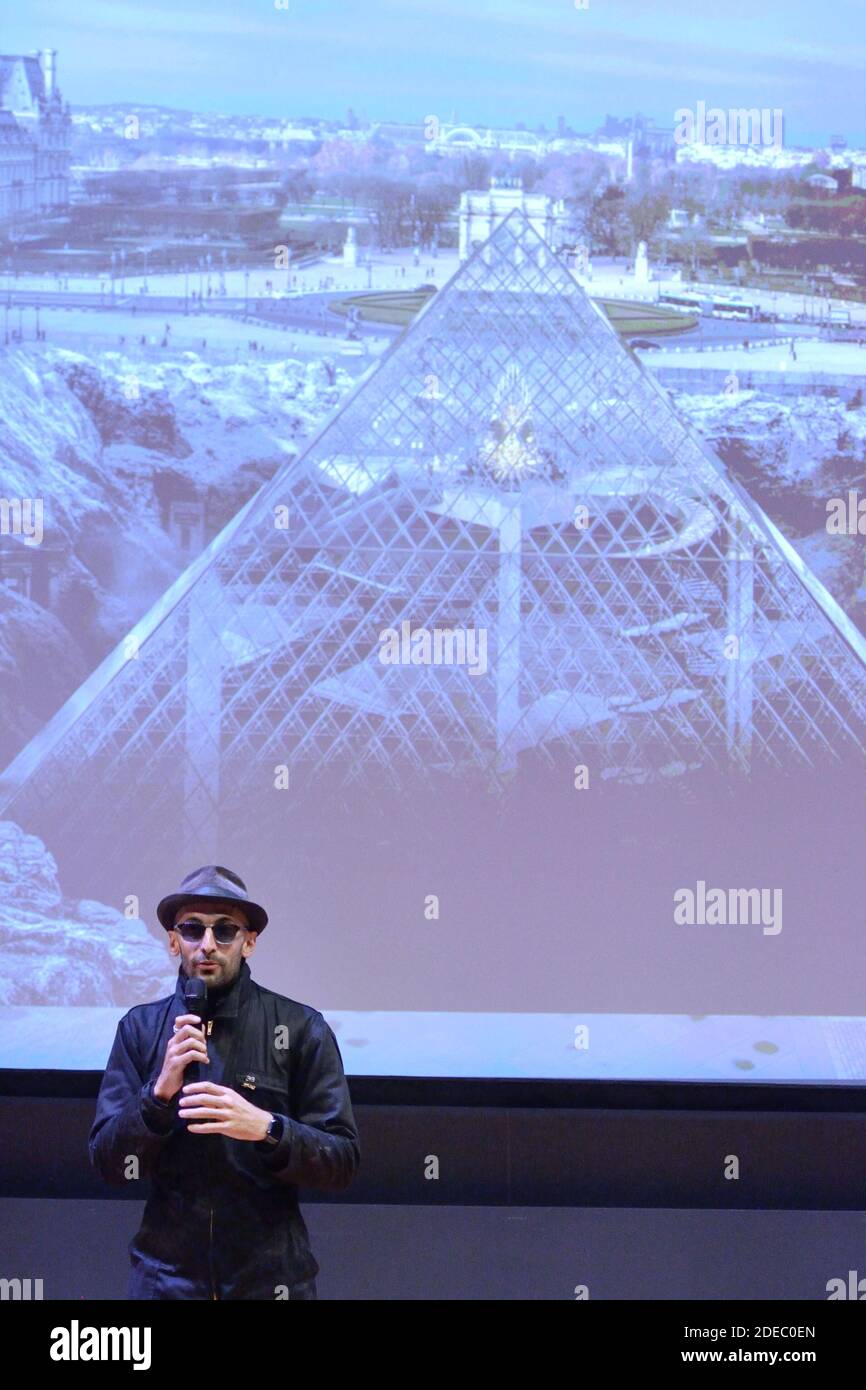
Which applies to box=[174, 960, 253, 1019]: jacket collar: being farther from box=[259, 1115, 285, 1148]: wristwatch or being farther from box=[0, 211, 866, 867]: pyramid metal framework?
box=[0, 211, 866, 867]: pyramid metal framework

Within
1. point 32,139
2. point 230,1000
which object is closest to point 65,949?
point 230,1000

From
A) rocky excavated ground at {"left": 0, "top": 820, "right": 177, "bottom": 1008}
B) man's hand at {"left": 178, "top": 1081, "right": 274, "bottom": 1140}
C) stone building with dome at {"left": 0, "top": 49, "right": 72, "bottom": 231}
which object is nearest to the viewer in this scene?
man's hand at {"left": 178, "top": 1081, "right": 274, "bottom": 1140}

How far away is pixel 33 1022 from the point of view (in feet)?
14.9

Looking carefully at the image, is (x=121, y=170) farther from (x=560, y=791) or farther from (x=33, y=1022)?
(x=33, y=1022)

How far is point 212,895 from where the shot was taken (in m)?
2.35

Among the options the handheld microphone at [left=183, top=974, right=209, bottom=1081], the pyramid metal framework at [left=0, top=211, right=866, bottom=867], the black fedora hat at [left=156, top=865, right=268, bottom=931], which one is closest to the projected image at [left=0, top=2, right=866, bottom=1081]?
the pyramid metal framework at [left=0, top=211, right=866, bottom=867]

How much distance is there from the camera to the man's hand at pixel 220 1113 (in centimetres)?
217

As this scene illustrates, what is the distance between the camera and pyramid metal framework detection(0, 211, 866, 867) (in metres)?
4.55

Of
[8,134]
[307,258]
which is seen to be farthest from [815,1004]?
[8,134]

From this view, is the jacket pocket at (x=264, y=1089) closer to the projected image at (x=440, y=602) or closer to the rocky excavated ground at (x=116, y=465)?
the projected image at (x=440, y=602)

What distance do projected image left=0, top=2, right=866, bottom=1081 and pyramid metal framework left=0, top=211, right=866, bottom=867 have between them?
0.4 inches

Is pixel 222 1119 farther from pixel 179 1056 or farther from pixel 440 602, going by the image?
pixel 440 602

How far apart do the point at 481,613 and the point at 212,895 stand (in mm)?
2317
